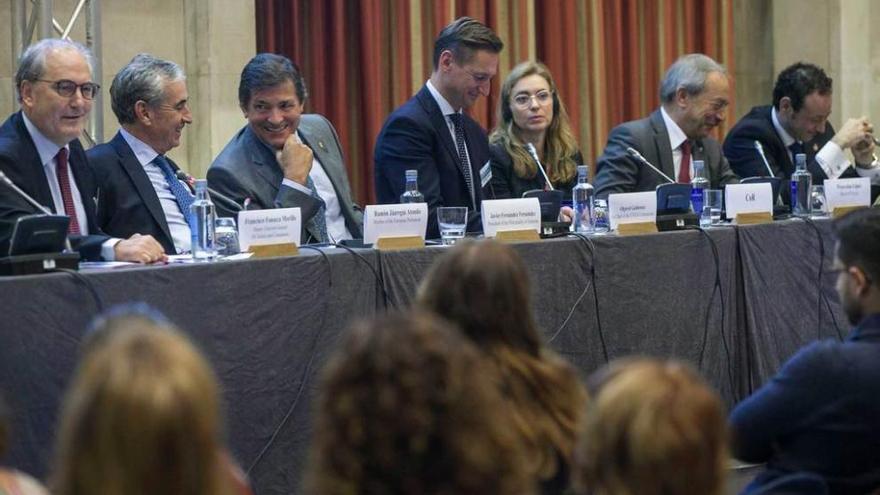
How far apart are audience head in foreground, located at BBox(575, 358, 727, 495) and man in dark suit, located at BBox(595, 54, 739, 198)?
138 inches

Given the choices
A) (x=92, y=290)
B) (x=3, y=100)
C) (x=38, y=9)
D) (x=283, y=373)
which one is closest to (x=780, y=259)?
(x=283, y=373)

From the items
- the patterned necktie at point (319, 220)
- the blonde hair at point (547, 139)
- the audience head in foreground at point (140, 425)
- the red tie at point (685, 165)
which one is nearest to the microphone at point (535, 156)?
the blonde hair at point (547, 139)

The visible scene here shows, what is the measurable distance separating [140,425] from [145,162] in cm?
289

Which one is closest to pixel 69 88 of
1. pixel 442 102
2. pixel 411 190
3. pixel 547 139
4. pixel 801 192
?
pixel 411 190

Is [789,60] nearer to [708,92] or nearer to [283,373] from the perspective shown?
[708,92]

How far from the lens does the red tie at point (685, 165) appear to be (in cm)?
502

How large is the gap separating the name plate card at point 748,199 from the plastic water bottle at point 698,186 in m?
0.13

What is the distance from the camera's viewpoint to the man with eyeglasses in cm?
347

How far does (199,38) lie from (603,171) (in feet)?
6.59

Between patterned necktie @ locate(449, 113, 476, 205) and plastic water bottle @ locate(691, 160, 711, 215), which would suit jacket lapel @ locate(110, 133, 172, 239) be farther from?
plastic water bottle @ locate(691, 160, 711, 215)

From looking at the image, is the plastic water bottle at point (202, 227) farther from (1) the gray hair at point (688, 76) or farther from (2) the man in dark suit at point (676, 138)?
(1) the gray hair at point (688, 76)

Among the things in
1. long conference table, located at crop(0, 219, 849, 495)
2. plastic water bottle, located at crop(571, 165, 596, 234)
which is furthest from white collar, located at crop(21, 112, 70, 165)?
plastic water bottle, located at crop(571, 165, 596, 234)

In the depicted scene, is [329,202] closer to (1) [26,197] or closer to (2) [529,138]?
(2) [529,138]

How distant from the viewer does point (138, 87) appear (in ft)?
12.9
